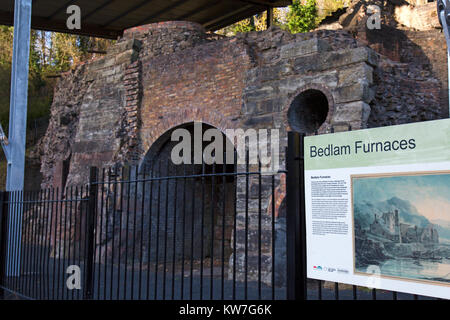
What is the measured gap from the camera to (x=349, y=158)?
10.7 ft

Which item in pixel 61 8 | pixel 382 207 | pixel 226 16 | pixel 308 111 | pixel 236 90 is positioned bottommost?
pixel 382 207

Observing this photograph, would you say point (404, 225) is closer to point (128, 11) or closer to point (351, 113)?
point (351, 113)

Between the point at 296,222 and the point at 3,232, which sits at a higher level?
the point at 296,222

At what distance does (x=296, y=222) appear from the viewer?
3.53 metres

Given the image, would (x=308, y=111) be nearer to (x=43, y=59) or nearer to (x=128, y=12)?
(x=128, y=12)

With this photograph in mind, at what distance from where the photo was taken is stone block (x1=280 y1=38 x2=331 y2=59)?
8898 mm

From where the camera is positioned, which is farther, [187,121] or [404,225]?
[187,121]

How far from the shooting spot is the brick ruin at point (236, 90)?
852cm

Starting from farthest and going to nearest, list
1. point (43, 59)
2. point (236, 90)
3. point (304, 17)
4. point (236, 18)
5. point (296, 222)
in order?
point (43, 59)
point (304, 17)
point (236, 18)
point (236, 90)
point (296, 222)

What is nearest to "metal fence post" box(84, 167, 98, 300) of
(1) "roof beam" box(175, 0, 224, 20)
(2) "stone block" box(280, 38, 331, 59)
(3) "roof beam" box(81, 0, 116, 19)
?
(2) "stone block" box(280, 38, 331, 59)

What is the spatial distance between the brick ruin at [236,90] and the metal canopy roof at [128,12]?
12.7ft

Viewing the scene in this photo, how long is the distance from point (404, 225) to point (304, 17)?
21697 mm

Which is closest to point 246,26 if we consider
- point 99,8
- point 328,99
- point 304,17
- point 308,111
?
point 304,17

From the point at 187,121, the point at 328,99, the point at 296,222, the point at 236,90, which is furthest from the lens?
the point at 187,121
